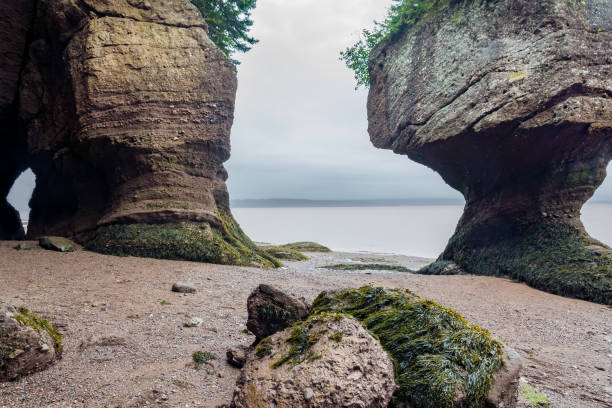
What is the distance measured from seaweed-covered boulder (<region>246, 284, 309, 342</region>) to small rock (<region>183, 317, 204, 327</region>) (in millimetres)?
1424

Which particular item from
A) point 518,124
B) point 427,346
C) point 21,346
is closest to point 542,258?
point 518,124

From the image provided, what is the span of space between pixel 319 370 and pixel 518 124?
413 inches

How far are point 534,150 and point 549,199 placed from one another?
179 centimetres

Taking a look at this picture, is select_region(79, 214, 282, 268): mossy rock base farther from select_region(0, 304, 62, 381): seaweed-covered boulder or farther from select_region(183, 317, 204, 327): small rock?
select_region(0, 304, 62, 381): seaweed-covered boulder

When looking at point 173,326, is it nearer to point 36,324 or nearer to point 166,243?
point 36,324

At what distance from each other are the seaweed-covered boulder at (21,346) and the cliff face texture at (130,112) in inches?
265

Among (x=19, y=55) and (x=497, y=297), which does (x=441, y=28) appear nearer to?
(x=497, y=297)

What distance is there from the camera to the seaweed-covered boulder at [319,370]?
241cm

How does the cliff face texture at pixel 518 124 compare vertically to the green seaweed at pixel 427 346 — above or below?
above

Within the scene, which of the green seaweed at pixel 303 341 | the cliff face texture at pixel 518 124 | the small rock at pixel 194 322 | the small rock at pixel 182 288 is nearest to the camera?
the green seaweed at pixel 303 341

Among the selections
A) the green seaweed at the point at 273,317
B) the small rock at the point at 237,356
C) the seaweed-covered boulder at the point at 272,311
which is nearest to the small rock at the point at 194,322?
the small rock at the point at 237,356

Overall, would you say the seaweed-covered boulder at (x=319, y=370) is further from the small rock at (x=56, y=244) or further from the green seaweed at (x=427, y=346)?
the small rock at (x=56, y=244)

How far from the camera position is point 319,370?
8.28 feet

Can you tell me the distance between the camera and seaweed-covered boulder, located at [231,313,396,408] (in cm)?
241
